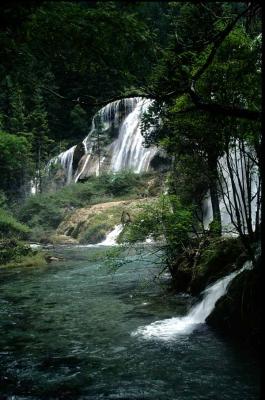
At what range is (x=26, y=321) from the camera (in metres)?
11.5

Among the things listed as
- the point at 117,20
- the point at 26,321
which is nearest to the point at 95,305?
the point at 26,321

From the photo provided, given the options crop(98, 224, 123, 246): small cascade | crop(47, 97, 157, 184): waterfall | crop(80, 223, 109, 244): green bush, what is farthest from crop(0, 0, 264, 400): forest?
crop(47, 97, 157, 184): waterfall

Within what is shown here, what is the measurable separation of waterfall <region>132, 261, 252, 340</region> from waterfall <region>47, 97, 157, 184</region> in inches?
1267

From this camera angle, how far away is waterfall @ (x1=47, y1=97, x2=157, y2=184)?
148 feet

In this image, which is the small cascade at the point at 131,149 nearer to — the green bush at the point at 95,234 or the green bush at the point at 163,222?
the green bush at the point at 95,234

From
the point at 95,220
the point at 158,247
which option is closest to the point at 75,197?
the point at 95,220

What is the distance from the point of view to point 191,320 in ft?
35.0

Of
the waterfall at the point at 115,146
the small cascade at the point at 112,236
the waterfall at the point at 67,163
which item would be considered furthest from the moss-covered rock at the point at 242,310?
the waterfall at the point at 67,163

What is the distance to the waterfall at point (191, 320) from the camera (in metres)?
9.81

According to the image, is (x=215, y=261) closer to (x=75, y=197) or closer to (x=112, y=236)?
(x=112, y=236)

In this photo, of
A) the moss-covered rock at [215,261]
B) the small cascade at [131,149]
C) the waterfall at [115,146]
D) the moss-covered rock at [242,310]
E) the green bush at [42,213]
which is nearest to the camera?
the moss-covered rock at [242,310]

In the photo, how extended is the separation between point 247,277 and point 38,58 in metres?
5.56

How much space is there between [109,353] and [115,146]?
1621 inches

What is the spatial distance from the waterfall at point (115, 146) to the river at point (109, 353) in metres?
30.1
